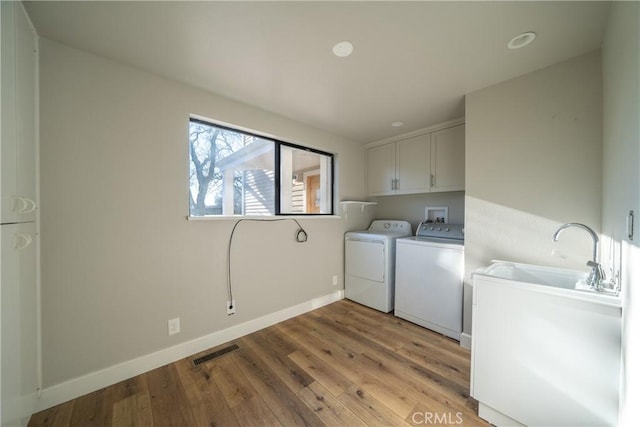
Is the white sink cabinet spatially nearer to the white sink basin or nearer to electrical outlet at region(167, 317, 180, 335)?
the white sink basin

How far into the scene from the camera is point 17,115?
114 centimetres

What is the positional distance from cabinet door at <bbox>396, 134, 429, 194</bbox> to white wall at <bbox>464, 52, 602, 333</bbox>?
0.79 metres

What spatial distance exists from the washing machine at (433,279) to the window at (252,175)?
126 cm

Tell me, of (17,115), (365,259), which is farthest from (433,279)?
(17,115)

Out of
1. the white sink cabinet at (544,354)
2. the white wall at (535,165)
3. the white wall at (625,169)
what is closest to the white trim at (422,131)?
the white wall at (535,165)

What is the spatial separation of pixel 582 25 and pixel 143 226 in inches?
126

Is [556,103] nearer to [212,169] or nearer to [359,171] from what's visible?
[359,171]

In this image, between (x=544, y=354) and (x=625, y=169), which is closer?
(x=625, y=169)

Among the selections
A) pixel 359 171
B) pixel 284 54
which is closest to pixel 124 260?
pixel 284 54

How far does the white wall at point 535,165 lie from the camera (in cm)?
157

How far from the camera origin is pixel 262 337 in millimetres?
2242

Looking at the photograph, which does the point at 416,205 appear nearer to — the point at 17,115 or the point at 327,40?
the point at 327,40

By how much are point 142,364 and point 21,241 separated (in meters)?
1.17

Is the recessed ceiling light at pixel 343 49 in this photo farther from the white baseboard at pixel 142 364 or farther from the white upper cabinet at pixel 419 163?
the white baseboard at pixel 142 364
